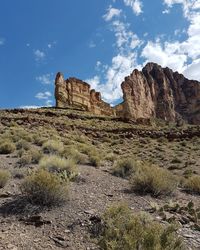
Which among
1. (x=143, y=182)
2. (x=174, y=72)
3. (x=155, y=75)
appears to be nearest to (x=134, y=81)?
(x=155, y=75)

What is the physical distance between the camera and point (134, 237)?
18.2 ft

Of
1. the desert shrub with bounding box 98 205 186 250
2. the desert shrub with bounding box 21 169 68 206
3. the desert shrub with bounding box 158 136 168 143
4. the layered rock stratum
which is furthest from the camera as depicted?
the layered rock stratum

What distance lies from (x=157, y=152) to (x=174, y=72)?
134 meters

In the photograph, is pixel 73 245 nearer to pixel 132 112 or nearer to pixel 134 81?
pixel 132 112

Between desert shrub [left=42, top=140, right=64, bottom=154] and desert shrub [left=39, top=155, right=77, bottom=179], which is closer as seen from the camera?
desert shrub [left=39, top=155, right=77, bottom=179]

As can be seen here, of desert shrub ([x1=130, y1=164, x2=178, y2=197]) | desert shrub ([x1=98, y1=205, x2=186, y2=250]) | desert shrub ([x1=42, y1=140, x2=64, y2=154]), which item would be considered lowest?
desert shrub ([x1=98, y1=205, x2=186, y2=250])

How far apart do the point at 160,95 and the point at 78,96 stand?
5833cm

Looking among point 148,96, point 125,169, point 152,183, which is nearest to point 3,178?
point 152,183

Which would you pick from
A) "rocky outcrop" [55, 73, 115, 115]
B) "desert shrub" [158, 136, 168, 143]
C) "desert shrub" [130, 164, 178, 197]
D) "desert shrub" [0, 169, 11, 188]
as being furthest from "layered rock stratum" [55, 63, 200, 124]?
A: "desert shrub" [0, 169, 11, 188]

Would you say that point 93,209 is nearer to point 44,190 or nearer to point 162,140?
point 44,190

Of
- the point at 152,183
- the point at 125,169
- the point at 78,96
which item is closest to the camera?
the point at 152,183

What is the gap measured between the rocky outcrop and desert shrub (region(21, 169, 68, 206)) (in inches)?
2781

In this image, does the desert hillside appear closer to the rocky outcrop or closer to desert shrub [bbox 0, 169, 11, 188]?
desert shrub [bbox 0, 169, 11, 188]

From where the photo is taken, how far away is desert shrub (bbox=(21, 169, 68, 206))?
8.01m
